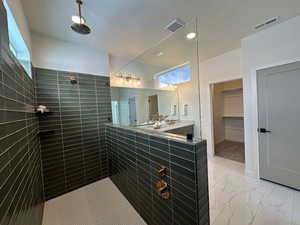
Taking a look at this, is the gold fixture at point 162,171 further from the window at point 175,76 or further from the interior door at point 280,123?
the interior door at point 280,123

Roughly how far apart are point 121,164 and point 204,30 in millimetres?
2643

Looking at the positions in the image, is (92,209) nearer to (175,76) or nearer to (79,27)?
(79,27)

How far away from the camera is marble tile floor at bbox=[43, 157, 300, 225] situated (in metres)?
1.56

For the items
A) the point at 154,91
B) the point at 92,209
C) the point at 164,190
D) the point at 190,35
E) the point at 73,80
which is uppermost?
the point at 190,35

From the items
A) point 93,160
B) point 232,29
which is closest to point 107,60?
point 93,160

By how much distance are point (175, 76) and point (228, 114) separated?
11.0 ft

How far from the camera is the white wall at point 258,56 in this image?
1903mm

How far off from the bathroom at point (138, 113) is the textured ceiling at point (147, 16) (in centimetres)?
2

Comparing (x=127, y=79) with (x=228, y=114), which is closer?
(x=127, y=79)

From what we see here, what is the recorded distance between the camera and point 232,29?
2123 mm

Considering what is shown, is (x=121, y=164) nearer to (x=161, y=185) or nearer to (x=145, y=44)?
(x=161, y=185)

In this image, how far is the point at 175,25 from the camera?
1940 mm

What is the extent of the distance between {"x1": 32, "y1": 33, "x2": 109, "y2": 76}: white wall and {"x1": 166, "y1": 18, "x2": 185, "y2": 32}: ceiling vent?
1.47m

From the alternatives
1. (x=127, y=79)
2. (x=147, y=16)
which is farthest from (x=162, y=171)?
(x=127, y=79)
